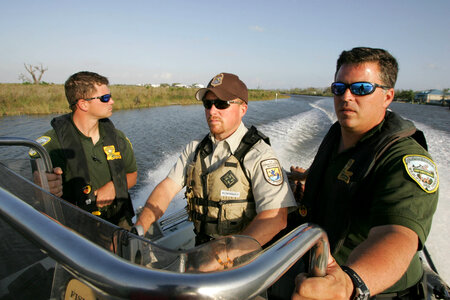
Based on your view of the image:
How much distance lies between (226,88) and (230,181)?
674 mm

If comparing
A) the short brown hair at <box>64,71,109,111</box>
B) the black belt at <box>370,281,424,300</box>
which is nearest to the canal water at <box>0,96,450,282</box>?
the black belt at <box>370,281,424,300</box>

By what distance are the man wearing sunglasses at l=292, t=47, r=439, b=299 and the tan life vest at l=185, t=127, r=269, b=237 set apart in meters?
0.49

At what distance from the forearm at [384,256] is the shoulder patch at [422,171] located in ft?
0.83

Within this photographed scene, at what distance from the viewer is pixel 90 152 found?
2635 millimetres

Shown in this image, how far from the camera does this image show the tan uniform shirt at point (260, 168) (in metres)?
1.66

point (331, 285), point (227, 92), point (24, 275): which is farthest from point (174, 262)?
point (227, 92)

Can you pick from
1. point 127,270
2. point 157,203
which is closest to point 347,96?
point 157,203

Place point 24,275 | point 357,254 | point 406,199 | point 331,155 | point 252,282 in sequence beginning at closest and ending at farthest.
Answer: point 252,282, point 24,275, point 357,254, point 406,199, point 331,155

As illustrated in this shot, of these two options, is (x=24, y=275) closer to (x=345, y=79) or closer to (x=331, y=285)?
(x=331, y=285)

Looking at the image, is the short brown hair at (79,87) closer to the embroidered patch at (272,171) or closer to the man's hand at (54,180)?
the man's hand at (54,180)

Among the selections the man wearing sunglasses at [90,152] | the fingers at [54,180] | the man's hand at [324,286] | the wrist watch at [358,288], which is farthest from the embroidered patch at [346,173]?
the man wearing sunglasses at [90,152]

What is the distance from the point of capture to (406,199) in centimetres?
121

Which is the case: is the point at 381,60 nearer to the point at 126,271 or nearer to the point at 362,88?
the point at 362,88

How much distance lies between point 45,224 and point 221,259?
1.42ft
